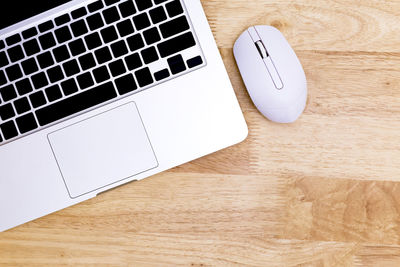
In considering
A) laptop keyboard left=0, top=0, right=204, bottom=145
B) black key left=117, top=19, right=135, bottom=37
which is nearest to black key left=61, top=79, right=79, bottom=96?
laptop keyboard left=0, top=0, right=204, bottom=145

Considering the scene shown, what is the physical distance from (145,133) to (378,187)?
362 millimetres

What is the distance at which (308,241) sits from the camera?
25.8 inches

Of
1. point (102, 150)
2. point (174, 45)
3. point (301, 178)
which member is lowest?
point (301, 178)

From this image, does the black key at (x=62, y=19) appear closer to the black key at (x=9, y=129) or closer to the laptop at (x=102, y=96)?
the laptop at (x=102, y=96)

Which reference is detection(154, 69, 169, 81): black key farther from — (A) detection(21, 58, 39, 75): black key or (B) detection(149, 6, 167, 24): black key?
(A) detection(21, 58, 39, 75): black key

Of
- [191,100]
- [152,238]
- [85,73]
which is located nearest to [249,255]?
[152,238]

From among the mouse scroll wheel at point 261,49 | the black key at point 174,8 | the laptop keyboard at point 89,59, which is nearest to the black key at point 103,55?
the laptop keyboard at point 89,59

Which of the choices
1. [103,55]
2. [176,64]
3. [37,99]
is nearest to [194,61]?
[176,64]

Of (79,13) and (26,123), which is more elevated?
(79,13)

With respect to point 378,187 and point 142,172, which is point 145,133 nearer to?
point 142,172

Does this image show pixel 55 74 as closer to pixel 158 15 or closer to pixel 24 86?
pixel 24 86

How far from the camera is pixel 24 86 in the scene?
63 cm

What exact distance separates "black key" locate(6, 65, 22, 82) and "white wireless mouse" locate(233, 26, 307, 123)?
328 millimetres

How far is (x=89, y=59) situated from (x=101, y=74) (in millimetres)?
28
